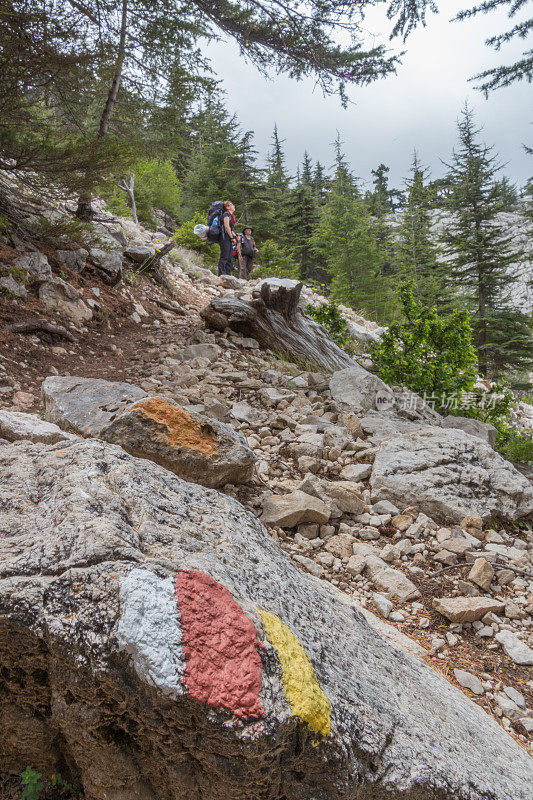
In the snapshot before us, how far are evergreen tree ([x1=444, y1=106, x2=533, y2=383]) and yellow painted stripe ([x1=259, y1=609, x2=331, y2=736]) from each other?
1894 cm

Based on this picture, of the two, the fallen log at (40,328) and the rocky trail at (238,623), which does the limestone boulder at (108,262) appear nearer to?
the fallen log at (40,328)

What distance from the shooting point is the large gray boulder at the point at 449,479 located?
3.84 metres

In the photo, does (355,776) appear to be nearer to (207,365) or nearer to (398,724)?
(398,724)

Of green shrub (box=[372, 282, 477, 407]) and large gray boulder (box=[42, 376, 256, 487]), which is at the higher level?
green shrub (box=[372, 282, 477, 407])

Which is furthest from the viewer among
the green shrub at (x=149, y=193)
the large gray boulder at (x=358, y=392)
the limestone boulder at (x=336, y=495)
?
the green shrub at (x=149, y=193)

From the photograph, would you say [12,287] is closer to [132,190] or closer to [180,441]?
[180,441]

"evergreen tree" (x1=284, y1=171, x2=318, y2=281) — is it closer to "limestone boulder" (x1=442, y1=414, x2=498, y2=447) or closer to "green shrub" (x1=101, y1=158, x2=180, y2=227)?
"green shrub" (x1=101, y1=158, x2=180, y2=227)

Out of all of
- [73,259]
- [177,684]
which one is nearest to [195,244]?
[73,259]

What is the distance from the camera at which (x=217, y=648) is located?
1.01 metres

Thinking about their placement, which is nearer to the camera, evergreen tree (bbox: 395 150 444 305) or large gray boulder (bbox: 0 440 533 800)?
large gray boulder (bbox: 0 440 533 800)

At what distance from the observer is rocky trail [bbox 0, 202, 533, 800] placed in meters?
0.99

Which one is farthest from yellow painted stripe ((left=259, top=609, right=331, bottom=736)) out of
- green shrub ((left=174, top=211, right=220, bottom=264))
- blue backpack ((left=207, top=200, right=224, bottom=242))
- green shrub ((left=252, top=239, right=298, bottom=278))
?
green shrub ((left=252, top=239, right=298, bottom=278))

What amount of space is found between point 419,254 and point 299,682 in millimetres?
27239

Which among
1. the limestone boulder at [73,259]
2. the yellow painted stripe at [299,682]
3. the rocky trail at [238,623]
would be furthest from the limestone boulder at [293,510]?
the limestone boulder at [73,259]
